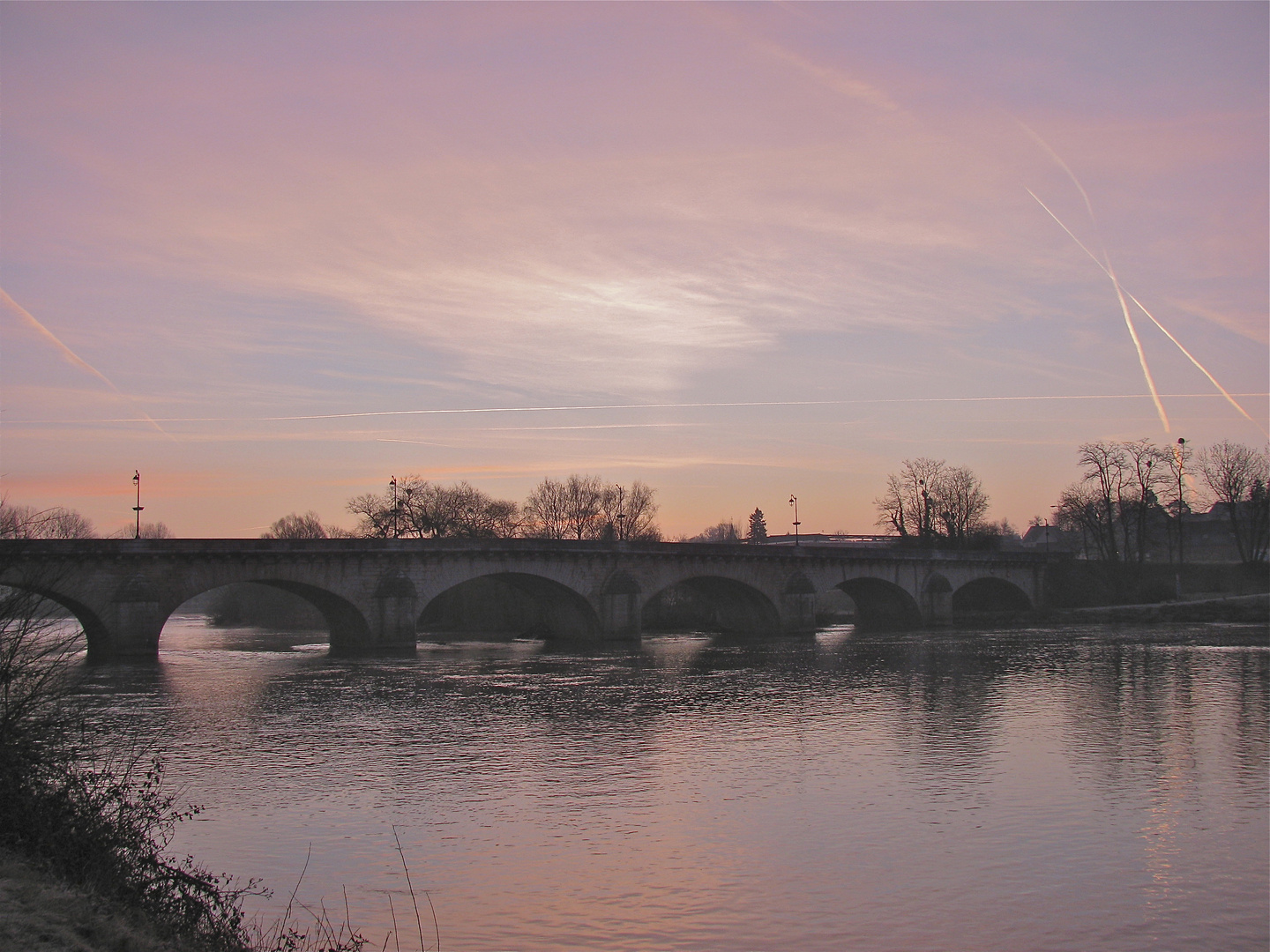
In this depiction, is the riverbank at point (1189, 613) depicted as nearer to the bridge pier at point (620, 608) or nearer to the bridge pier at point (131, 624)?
the bridge pier at point (620, 608)

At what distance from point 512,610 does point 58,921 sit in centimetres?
5683

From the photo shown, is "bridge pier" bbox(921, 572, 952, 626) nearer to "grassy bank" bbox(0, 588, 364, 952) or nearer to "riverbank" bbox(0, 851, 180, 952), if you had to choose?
"grassy bank" bbox(0, 588, 364, 952)

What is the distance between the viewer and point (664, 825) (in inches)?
618

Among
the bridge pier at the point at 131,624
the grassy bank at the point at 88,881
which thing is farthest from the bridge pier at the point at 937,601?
the grassy bank at the point at 88,881

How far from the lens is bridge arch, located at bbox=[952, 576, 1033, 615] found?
7406 centimetres

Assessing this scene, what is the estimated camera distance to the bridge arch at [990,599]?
74.1m

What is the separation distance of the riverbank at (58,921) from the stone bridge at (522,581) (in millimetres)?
22891

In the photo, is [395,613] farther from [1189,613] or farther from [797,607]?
[1189,613]

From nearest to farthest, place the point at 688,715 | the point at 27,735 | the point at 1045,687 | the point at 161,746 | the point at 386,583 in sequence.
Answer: the point at 27,735
the point at 161,746
the point at 688,715
the point at 1045,687
the point at 386,583

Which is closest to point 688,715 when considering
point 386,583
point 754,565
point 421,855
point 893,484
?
point 421,855

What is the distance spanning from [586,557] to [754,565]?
35.4 ft

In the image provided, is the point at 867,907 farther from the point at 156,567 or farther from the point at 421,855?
the point at 156,567

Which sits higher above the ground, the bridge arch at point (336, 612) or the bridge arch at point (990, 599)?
the bridge arch at point (336, 612)

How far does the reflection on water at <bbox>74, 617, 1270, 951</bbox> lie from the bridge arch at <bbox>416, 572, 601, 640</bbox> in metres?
17.9
